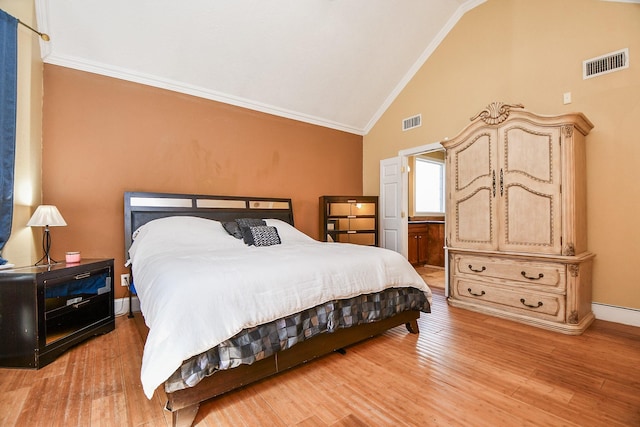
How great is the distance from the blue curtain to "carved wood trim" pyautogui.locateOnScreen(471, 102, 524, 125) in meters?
4.37

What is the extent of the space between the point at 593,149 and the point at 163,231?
434cm

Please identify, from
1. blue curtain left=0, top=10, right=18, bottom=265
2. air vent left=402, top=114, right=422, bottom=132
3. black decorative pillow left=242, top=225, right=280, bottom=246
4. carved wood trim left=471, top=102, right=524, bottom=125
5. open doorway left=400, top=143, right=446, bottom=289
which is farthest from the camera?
open doorway left=400, top=143, right=446, bottom=289

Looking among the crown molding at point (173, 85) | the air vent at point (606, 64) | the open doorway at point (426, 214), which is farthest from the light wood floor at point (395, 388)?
the open doorway at point (426, 214)

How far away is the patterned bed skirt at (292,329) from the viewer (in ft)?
4.78

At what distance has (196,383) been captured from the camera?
4.75 feet

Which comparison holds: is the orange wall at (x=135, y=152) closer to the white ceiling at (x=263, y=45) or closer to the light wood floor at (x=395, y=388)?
the white ceiling at (x=263, y=45)

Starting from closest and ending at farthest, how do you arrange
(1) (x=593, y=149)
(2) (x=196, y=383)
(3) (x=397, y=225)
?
1. (2) (x=196, y=383)
2. (1) (x=593, y=149)
3. (3) (x=397, y=225)

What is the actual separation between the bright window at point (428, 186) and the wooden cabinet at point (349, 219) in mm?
1950

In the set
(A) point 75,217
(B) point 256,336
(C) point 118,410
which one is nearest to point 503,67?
(B) point 256,336

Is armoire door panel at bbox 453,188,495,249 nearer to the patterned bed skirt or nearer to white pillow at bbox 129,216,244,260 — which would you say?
the patterned bed skirt

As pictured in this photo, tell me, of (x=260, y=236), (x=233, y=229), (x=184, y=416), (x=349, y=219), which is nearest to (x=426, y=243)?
(x=349, y=219)

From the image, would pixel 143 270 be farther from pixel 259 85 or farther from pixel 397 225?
pixel 397 225

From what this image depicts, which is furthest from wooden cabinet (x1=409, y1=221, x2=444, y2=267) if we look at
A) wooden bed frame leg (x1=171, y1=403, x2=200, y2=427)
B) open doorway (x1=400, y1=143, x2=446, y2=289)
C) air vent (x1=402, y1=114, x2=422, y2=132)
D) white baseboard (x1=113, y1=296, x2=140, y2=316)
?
wooden bed frame leg (x1=171, y1=403, x2=200, y2=427)

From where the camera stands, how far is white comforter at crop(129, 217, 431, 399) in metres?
1.38
